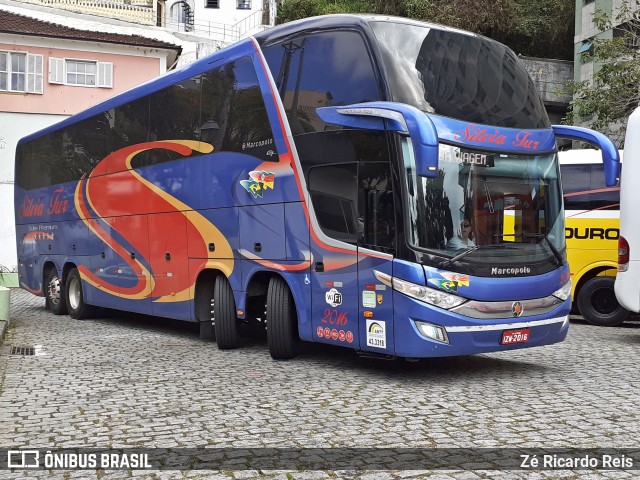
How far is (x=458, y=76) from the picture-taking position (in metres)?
9.32

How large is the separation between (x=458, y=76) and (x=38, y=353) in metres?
6.67

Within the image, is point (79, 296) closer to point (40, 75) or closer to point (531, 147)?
point (531, 147)

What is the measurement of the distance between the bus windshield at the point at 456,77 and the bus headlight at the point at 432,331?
2.14 metres

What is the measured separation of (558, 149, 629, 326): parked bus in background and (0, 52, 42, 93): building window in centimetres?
2299

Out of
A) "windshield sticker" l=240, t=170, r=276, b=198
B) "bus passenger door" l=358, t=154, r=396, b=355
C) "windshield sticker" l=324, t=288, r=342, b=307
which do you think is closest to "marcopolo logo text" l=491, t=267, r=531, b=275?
"bus passenger door" l=358, t=154, r=396, b=355

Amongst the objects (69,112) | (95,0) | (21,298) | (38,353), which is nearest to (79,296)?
(38,353)

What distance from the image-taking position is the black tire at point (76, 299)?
1719cm

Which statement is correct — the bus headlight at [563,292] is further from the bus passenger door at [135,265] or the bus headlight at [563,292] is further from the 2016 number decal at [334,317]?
the bus passenger door at [135,265]

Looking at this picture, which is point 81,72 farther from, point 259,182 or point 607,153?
point 607,153

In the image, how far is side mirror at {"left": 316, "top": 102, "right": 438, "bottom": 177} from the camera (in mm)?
7797

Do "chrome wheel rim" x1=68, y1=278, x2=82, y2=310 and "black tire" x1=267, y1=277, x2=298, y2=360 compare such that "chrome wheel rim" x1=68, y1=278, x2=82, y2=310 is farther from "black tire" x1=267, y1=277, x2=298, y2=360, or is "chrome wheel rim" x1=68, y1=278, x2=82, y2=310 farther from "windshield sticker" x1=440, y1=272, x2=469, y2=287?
"windshield sticker" x1=440, y1=272, x2=469, y2=287

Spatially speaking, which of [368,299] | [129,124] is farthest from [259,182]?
[129,124]

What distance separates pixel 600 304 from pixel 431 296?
8265mm

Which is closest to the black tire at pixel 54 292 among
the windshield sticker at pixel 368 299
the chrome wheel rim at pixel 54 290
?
the chrome wheel rim at pixel 54 290
